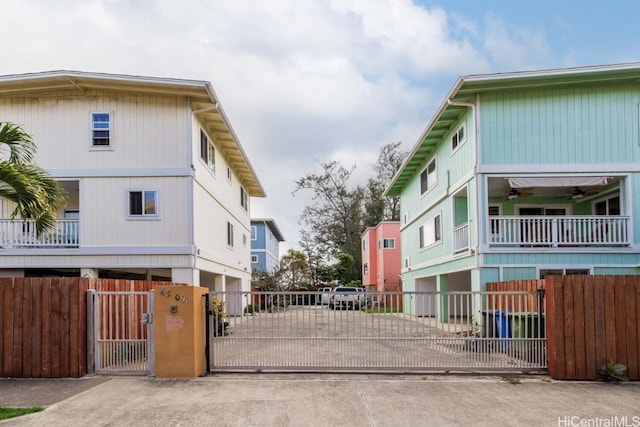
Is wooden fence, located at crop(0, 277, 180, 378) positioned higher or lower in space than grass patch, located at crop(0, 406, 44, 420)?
higher

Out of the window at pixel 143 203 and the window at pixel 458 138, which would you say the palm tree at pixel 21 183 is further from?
the window at pixel 458 138

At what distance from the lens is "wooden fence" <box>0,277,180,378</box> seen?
26.2 feet

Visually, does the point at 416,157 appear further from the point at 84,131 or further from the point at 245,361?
the point at 245,361

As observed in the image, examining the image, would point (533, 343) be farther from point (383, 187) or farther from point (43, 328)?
point (383, 187)

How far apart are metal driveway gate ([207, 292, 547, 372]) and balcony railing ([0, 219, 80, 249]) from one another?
936 centimetres

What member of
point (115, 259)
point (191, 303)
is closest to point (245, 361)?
point (191, 303)

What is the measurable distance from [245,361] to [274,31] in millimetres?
10345

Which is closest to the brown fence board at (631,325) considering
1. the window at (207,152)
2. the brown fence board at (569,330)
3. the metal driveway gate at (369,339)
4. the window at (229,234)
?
the brown fence board at (569,330)

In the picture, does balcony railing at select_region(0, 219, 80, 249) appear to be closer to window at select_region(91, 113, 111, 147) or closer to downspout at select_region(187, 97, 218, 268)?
window at select_region(91, 113, 111, 147)

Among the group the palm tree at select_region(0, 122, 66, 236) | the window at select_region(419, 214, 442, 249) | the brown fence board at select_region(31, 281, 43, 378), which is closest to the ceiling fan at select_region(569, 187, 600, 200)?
the window at select_region(419, 214, 442, 249)

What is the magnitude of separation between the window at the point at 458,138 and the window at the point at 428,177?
2.98 meters

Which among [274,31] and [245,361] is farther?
[274,31]

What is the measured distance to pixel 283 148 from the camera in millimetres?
30031

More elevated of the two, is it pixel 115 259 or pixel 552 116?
pixel 552 116
